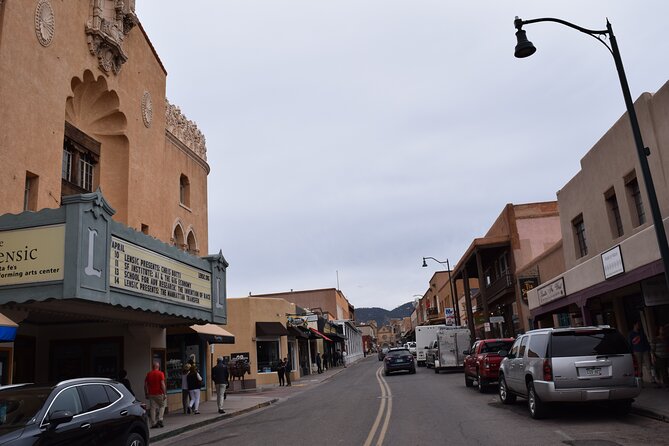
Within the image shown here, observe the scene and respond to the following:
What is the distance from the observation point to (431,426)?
12.2 m

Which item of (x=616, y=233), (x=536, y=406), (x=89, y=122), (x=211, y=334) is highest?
(x=89, y=122)

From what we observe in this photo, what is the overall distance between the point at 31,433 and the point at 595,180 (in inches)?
726

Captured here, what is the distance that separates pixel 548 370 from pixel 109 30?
54.7ft

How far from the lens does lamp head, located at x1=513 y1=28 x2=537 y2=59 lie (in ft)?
40.4

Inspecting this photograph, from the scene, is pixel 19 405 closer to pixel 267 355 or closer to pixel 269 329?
pixel 269 329

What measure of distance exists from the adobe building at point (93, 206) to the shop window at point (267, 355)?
10730 mm

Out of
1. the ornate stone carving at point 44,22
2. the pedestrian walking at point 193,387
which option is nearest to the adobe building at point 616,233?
the pedestrian walking at point 193,387

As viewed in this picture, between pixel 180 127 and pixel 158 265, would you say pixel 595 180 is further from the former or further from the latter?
pixel 180 127

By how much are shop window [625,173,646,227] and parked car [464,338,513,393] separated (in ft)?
19.0

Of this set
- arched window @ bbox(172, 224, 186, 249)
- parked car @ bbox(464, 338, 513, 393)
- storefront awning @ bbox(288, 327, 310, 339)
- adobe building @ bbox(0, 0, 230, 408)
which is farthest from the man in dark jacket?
storefront awning @ bbox(288, 327, 310, 339)

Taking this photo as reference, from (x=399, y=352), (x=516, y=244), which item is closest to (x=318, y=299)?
(x=399, y=352)

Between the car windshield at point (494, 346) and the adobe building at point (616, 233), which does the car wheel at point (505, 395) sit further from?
the car windshield at point (494, 346)

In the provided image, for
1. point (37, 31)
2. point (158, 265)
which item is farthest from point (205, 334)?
point (37, 31)

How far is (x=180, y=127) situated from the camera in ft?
87.8
